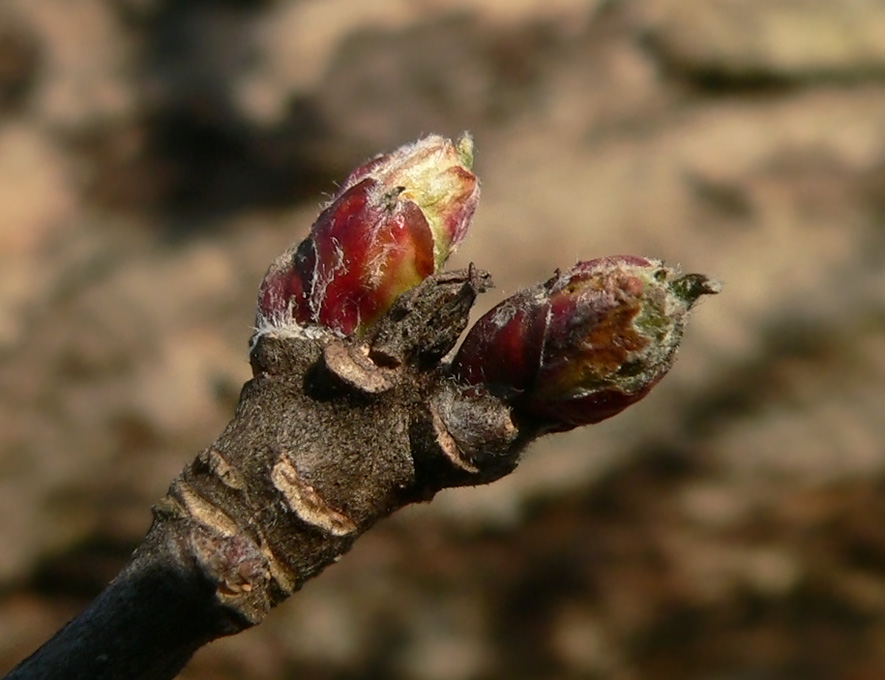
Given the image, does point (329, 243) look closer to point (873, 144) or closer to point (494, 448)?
point (494, 448)

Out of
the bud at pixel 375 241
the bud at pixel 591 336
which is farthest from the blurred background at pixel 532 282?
the bud at pixel 591 336

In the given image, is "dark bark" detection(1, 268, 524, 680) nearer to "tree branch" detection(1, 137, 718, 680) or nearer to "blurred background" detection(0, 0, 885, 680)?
"tree branch" detection(1, 137, 718, 680)

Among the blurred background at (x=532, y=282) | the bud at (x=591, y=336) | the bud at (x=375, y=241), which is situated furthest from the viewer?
the blurred background at (x=532, y=282)

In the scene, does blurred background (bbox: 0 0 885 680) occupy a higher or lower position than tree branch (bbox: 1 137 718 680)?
higher

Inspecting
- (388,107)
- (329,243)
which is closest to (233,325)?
(388,107)

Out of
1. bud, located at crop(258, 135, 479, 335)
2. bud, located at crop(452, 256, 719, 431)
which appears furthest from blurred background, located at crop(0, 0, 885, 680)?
bud, located at crop(452, 256, 719, 431)

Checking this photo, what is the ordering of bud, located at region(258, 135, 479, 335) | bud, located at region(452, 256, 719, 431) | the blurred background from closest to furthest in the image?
bud, located at region(452, 256, 719, 431) → bud, located at region(258, 135, 479, 335) → the blurred background

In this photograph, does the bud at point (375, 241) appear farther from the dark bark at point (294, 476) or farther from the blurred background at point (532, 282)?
the blurred background at point (532, 282)
